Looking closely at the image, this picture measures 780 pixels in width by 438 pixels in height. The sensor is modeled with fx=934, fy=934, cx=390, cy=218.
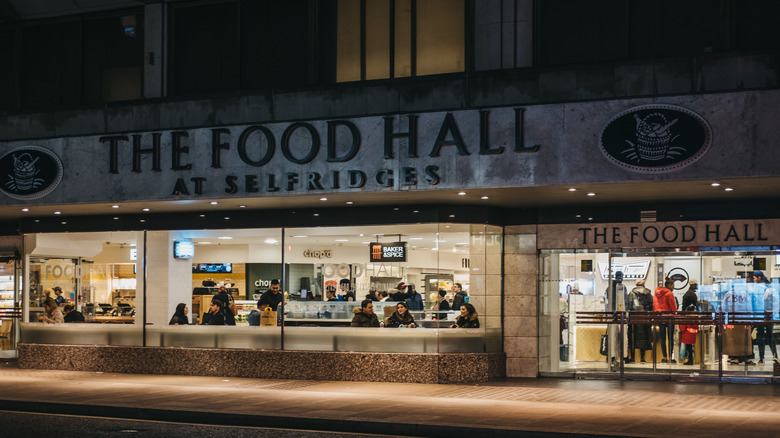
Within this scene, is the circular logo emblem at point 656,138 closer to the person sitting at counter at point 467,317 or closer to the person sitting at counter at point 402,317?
the person sitting at counter at point 467,317

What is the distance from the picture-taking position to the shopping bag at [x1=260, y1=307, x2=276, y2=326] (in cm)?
1803

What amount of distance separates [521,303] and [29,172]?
9736 mm

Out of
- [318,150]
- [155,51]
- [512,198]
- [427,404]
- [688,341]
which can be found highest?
[155,51]

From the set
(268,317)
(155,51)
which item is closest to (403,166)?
(268,317)

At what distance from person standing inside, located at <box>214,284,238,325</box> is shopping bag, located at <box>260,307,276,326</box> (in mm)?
635

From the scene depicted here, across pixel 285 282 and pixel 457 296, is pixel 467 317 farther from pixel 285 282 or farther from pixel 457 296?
pixel 285 282

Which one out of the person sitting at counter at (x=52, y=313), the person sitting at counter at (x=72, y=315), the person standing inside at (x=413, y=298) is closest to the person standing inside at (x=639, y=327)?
the person standing inside at (x=413, y=298)

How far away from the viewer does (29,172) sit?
1791cm

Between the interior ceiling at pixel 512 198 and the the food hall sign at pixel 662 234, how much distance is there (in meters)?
0.48

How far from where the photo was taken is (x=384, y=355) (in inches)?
667

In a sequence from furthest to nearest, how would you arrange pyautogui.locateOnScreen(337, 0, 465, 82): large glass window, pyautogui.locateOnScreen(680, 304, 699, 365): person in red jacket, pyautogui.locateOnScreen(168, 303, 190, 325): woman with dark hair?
pyautogui.locateOnScreen(168, 303, 190, 325): woman with dark hair → pyautogui.locateOnScreen(680, 304, 699, 365): person in red jacket → pyautogui.locateOnScreen(337, 0, 465, 82): large glass window

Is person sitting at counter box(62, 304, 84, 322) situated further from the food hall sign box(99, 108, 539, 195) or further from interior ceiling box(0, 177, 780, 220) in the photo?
the food hall sign box(99, 108, 539, 195)

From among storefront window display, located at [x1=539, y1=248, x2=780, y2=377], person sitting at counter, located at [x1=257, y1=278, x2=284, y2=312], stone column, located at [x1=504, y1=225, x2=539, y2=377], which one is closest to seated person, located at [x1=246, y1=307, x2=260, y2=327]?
person sitting at counter, located at [x1=257, y1=278, x2=284, y2=312]

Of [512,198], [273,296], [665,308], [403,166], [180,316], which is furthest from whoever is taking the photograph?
[180,316]
